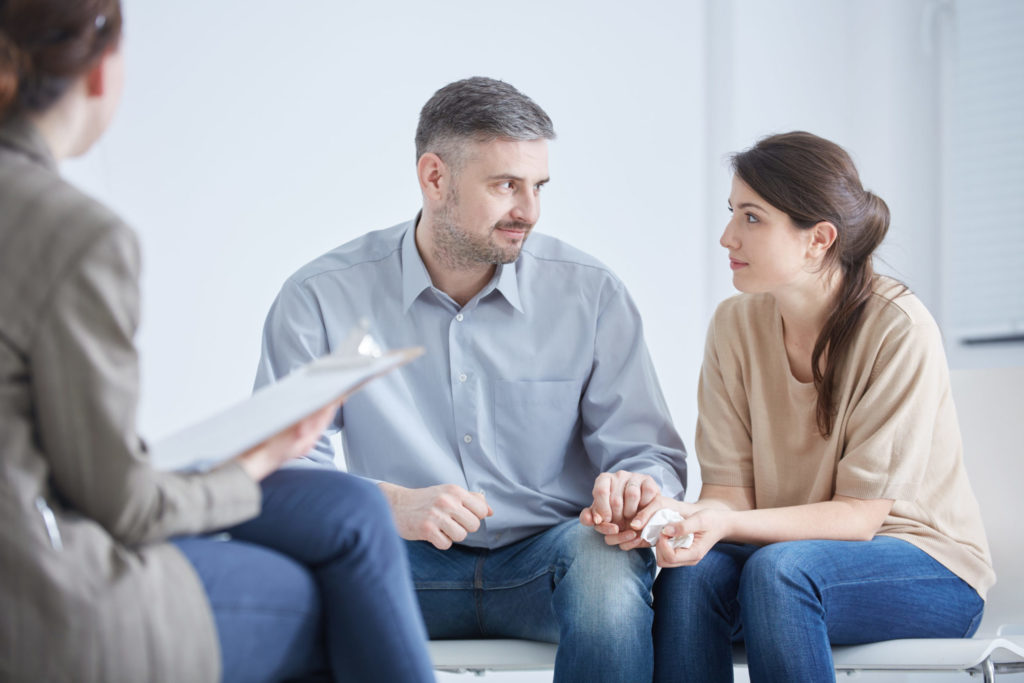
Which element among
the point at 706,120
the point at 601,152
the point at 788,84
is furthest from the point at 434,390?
the point at 788,84

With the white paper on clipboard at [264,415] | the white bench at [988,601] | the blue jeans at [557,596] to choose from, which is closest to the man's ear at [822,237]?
the white bench at [988,601]

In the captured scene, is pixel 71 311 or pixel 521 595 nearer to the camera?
pixel 71 311

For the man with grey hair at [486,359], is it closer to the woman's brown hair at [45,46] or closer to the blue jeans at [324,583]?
the blue jeans at [324,583]

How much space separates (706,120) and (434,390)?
1749 millimetres

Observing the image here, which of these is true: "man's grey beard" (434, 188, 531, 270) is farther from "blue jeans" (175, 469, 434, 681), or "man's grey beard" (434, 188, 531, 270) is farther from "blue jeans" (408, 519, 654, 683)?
"blue jeans" (175, 469, 434, 681)

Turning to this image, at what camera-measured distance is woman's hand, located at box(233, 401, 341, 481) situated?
0.99m

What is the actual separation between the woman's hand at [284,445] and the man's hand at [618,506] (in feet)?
2.19

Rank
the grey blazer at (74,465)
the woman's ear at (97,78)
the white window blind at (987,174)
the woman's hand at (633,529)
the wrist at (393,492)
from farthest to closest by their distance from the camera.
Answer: the white window blind at (987,174) < the wrist at (393,492) < the woman's hand at (633,529) < the woman's ear at (97,78) < the grey blazer at (74,465)

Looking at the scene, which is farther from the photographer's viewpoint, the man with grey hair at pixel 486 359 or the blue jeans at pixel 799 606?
the man with grey hair at pixel 486 359

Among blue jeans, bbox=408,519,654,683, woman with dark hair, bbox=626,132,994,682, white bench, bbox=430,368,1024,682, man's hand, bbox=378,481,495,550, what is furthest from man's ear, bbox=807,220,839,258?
man's hand, bbox=378,481,495,550

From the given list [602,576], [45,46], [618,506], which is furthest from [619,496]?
[45,46]

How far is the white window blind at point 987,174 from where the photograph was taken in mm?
3100

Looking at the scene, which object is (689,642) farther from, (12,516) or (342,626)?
(12,516)

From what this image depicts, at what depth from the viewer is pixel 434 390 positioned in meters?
1.87
